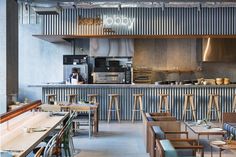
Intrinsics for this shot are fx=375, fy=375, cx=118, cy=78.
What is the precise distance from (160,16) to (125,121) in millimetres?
3338

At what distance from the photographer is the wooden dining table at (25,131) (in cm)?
400

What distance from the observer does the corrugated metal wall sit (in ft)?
37.1

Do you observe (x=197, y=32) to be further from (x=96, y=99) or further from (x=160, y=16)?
(x=96, y=99)

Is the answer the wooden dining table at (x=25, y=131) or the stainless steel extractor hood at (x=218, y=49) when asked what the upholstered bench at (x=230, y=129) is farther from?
the stainless steel extractor hood at (x=218, y=49)

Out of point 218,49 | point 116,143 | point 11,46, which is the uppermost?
point 218,49

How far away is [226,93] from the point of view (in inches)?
439

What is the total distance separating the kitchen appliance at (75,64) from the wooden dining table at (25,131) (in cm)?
556

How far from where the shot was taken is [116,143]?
304 inches

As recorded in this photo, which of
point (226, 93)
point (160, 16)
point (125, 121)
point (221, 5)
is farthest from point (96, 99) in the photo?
point (221, 5)

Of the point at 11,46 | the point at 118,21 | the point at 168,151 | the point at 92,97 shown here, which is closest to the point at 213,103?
the point at 92,97

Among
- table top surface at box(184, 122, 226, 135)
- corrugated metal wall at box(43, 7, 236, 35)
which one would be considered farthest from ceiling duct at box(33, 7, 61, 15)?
table top surface at box(184, 122, 226, 135)

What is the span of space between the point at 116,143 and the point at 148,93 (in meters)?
3.71

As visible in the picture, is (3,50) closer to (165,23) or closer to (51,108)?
(51,108)

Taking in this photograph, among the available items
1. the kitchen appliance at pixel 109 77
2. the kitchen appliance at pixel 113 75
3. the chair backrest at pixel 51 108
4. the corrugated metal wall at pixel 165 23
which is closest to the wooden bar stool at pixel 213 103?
the corrugated metal wall at pixel 165 23
